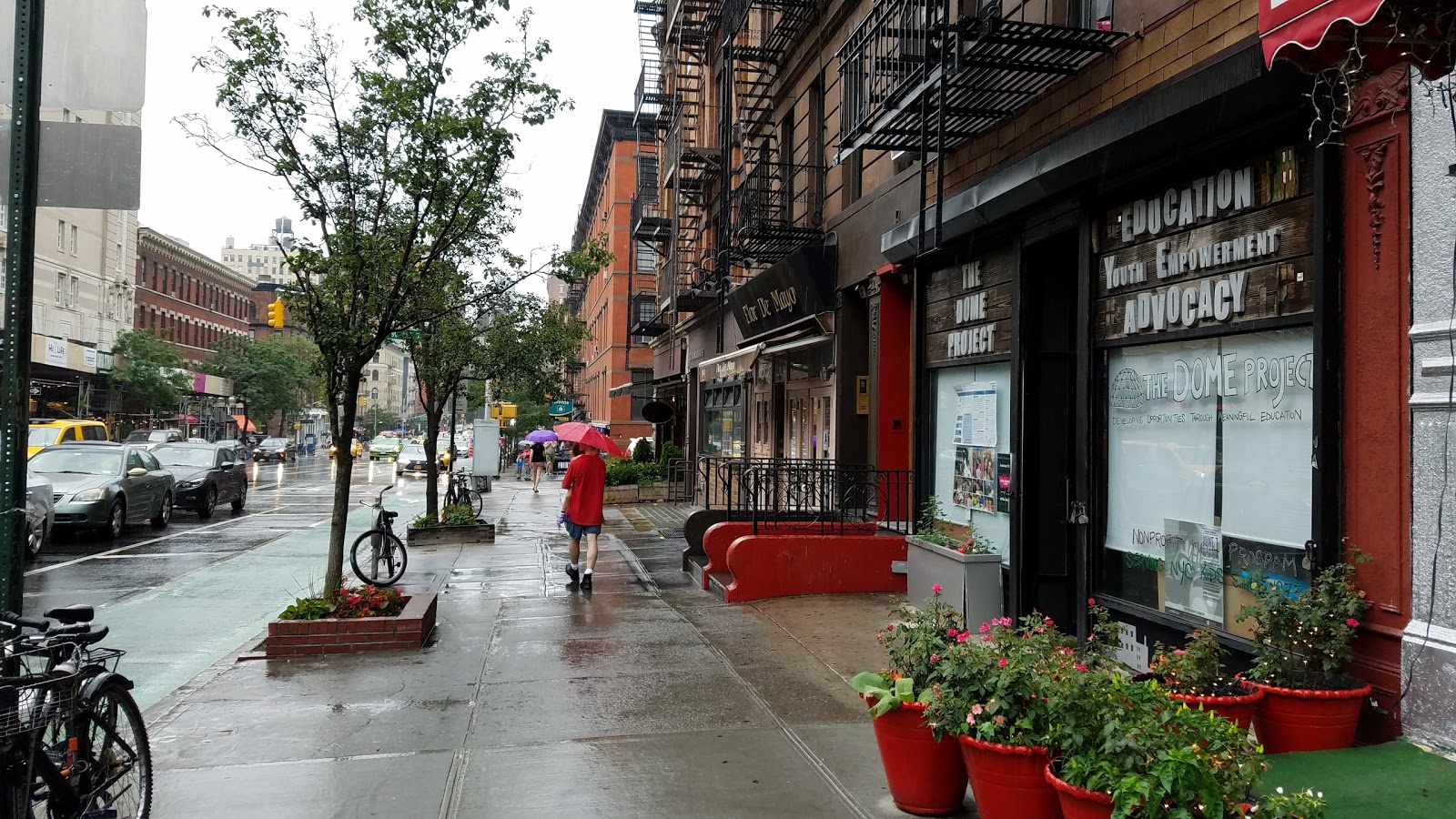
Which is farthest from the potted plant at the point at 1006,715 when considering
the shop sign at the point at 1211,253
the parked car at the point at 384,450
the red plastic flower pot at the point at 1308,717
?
the parked car at the point at 384,450

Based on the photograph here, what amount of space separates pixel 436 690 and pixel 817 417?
341 inches

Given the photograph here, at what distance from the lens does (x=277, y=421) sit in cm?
8306

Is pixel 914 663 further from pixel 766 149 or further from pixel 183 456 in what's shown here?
pixel 183 456

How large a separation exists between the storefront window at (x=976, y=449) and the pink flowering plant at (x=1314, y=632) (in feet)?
12.3

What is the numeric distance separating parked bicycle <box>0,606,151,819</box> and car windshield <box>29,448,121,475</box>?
48.8ft

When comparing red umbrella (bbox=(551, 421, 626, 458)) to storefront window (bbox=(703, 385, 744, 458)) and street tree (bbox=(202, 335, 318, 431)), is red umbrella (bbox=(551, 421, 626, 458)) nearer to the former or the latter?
storefront window (bbox=(703, 385, 744, 458))

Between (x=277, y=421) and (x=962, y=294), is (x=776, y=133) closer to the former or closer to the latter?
(x=962, y=294)

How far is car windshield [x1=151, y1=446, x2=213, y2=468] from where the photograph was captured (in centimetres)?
2181

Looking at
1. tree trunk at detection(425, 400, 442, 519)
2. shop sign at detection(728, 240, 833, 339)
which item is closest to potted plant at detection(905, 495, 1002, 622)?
shop sign at detection(728, 240, 833, 339)

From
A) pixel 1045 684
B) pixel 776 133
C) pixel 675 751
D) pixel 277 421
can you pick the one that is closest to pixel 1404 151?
pixel 1045 684

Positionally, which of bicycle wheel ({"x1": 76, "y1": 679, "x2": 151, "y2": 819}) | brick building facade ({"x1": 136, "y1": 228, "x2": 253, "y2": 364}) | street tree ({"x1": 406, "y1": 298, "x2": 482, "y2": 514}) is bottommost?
bicycle wheel ({"x1": 76, "y1": 679, "x2": 151, "y2": 819})

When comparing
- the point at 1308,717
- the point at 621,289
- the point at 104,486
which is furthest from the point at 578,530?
the point at 621,289

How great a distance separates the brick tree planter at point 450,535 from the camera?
15.9 m

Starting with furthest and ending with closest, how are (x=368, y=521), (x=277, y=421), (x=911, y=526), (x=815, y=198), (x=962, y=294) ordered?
(x=277, y=421), (x=368, y=521), (x=815, y=198), (x=911, y=526), (x=962, y=294)
